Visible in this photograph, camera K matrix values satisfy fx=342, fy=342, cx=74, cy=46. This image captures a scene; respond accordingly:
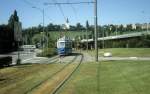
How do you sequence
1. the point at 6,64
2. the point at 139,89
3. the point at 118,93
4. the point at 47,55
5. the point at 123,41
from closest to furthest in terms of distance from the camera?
the point at 118,93 → the point at 139,89 → the point at 6,64 → the point at 47,55 → the point at 123,41

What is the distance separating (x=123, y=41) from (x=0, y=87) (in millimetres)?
103039

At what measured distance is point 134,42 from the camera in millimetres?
110750

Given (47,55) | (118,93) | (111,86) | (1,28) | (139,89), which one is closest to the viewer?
(118,93)

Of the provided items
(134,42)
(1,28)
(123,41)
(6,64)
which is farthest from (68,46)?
(123,41)

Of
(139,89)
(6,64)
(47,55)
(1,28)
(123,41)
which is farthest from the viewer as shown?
(123,41)

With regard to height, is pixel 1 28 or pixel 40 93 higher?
pixel 1 28

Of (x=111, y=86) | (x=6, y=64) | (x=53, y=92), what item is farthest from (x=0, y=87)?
(x=6, y=64)

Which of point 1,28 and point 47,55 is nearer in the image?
point 47,55

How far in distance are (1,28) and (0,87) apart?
8177 cm

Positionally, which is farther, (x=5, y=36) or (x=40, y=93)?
(x=5, y=36)

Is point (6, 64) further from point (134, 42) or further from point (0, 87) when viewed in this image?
point (134, 42)

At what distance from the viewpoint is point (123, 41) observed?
119m

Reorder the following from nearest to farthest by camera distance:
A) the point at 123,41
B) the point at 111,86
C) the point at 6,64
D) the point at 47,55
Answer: the point at 111,86, the point at 6,64, the point at 47,55, the point at 123,41

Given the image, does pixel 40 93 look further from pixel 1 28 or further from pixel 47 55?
pixel 1 28
